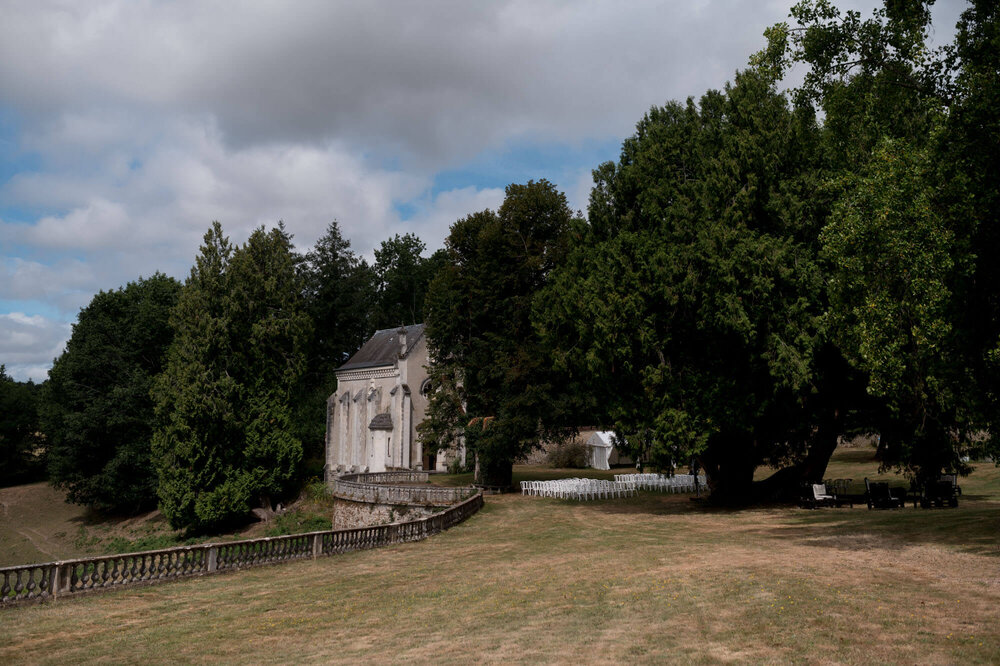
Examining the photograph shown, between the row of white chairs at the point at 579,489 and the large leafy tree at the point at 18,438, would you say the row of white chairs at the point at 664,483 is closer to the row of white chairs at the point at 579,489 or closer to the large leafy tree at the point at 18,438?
the row of white chairs at the point at 579,489

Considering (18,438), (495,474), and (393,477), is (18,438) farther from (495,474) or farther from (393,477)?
(495,474)

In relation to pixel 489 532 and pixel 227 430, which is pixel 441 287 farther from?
pixel 489 532

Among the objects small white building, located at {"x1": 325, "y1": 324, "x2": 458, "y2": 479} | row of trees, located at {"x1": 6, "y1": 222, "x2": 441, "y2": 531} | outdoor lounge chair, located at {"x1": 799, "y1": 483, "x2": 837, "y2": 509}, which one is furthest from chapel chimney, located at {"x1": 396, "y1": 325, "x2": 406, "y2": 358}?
outdoor lounge chair, located at {"x1": 799, "y1": 483, "x2": 837, "y2": 509}

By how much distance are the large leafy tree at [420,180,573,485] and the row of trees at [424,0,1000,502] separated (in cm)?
13

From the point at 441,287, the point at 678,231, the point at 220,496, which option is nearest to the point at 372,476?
the point at 220,496

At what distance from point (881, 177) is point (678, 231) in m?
10.8

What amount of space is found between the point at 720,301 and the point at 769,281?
1.70 metres

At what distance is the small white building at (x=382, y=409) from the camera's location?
190 feet

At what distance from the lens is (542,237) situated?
40031mm

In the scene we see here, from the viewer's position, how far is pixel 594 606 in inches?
446

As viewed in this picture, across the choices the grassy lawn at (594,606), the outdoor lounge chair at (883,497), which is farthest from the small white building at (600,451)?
the grassy lawn at (594,606)

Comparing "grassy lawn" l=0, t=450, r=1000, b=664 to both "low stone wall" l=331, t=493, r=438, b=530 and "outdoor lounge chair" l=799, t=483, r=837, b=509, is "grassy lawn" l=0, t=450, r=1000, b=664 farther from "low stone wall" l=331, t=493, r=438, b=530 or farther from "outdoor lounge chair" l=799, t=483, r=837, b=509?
"low stone wall" l=331, t=493, r=438, b=530

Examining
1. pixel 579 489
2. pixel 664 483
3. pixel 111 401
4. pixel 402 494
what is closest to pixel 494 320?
pixel 579 489

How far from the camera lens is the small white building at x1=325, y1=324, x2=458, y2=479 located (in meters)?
57.9
